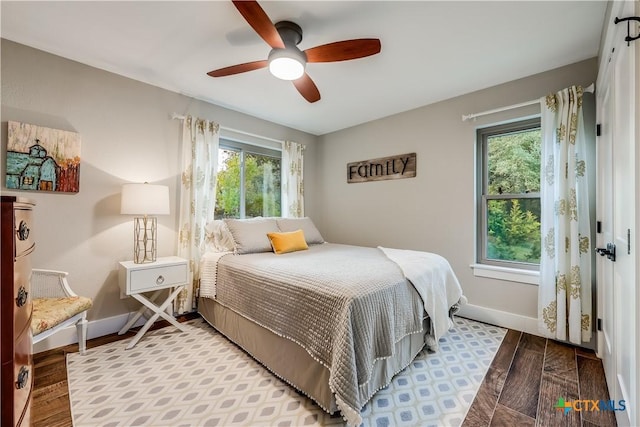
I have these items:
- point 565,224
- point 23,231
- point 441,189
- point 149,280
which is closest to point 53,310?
point 149,280

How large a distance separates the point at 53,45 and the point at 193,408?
2912mm

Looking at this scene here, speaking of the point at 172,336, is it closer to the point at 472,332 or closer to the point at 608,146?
the point at 472,332

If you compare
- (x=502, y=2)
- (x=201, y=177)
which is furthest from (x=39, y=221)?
(x=502, y=2)

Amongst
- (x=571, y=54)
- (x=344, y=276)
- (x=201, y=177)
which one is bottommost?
(x=344, y=276)

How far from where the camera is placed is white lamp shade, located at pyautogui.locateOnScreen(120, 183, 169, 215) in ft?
7.52

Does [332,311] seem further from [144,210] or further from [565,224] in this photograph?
[565,224]

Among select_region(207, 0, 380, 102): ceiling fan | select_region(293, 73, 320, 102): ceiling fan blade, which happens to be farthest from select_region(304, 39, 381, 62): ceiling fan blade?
select_region(293, 73, 320, 102): ceiling fan blade

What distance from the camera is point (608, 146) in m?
1.80

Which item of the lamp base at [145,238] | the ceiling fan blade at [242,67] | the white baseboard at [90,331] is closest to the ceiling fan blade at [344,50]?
the ceiling fan blade at [242,67]

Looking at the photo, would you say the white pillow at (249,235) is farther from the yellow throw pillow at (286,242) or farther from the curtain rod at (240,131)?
the curtain rod at (240,131)

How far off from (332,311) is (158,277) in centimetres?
172

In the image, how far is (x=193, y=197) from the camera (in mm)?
2939

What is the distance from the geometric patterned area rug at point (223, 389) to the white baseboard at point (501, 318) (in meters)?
0.38

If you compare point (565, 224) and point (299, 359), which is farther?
point (565, 224)
